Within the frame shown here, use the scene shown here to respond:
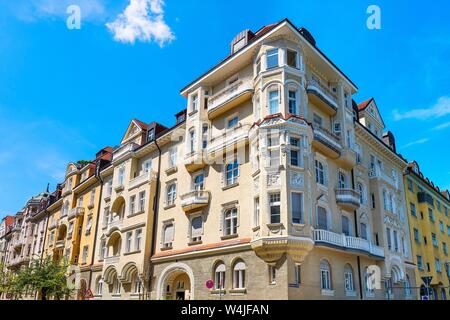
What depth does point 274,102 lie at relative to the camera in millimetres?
23844

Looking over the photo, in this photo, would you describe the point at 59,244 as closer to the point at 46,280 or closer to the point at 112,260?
the point at 46,280

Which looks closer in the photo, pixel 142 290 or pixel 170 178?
pixel 142 290

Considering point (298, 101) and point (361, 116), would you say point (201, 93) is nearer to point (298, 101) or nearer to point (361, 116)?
point (298, 101)

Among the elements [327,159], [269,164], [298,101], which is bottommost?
[269,164]

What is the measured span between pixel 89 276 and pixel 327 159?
2659 cm

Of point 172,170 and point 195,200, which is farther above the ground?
point 172,170

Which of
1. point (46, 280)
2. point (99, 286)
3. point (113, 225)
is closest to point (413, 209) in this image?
point (113, 225)

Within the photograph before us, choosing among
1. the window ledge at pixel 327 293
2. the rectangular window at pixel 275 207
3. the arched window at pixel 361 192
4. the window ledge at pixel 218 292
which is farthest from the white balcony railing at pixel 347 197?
the window ledge at pixel 218 292

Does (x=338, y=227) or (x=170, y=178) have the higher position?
(x=170, y=178)

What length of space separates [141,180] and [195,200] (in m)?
8.73

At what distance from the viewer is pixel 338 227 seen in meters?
25.1

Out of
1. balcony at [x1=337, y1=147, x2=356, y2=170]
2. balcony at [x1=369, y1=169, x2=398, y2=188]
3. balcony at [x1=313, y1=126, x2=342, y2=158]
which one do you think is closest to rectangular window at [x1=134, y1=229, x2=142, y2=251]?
balcony at [x1=313, y1=126, x2=342, y2=158]

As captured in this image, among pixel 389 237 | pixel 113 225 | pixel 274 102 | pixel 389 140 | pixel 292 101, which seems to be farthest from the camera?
pixel 389 140
